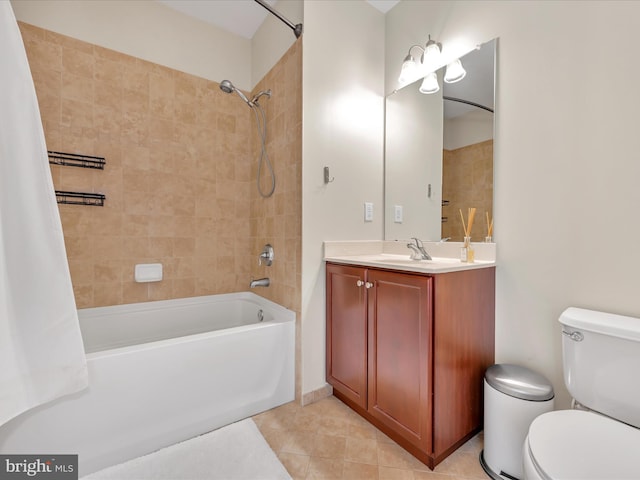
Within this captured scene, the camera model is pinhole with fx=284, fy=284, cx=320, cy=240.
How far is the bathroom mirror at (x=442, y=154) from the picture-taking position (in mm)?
1575

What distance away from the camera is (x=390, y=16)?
2.08 meters

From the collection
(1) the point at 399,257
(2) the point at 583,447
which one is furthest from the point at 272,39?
(2) the point at 583,447

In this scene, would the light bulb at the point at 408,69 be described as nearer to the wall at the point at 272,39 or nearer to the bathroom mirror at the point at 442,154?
the bathroom mirror at the point at 442,154

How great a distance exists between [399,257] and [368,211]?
39 cm

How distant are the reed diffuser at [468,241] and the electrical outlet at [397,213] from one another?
44 cm

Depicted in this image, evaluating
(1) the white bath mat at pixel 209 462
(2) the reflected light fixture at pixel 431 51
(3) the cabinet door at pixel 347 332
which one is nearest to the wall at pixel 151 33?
(2) the reflected light fixture at pixel 431 51

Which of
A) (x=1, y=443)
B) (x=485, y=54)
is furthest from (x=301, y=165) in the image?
(x=1, y=443)

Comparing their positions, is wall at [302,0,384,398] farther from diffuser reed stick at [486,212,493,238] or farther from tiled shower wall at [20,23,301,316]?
diffuser reed stick at [486,212,493,238]

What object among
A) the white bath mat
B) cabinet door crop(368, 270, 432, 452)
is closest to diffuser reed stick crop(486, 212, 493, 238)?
cabinet door crop(368, 270, 432, 452)

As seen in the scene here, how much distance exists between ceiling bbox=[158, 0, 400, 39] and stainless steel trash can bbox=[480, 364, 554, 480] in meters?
2.44

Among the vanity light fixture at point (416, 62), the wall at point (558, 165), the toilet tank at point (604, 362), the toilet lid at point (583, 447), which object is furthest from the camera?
the vanity light fixture at point (416, 62)

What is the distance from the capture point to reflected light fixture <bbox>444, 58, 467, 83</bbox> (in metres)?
1.65

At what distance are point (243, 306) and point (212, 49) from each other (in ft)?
6.91

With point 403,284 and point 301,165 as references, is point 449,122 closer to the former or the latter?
point 301,165
